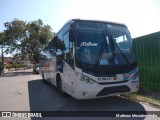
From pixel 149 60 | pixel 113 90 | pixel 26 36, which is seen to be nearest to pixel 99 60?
pixel 113 90

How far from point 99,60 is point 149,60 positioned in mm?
3882

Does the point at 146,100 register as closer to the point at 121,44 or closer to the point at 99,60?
the point at 121,44

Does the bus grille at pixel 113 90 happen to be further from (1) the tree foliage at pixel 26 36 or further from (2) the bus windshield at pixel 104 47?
(1) the tree foliage at pixel 26 36

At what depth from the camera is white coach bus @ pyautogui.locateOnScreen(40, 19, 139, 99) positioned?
6.65 metres

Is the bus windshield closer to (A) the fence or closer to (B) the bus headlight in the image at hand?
(B) the bus headlight

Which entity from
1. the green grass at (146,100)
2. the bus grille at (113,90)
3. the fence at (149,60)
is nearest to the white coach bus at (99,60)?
the bus grille at (113,90)

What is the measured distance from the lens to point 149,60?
9.68 m

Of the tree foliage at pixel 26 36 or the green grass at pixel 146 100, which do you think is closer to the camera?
the green grass at pixel 146 100

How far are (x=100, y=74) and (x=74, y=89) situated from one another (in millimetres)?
1023

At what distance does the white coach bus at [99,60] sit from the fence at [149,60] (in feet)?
7.46

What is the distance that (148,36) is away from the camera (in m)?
9.59

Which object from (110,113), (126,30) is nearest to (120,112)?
(110,113)

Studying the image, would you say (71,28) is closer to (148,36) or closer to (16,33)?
(148,36)

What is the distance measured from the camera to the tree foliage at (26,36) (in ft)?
165
